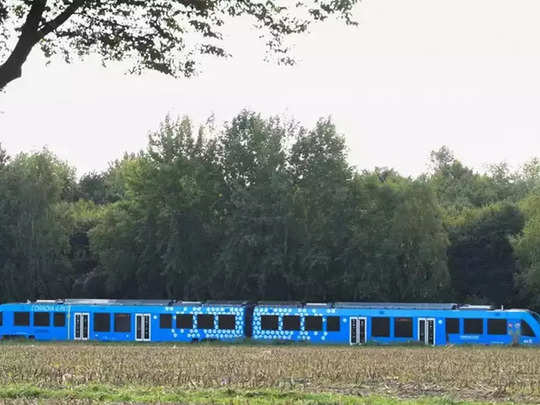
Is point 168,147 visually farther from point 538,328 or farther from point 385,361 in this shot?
point 385,361

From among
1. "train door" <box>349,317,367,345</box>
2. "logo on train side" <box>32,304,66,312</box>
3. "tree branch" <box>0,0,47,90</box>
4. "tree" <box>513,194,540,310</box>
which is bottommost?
A: "train door" <box>349,317,367,345</box>

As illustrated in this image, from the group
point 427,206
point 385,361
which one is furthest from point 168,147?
point 385,361

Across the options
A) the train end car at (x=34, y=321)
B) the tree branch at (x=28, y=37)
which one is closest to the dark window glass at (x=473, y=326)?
the train end car at (x=34, y=321)

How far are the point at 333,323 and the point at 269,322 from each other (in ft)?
11.3

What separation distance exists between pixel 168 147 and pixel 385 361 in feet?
135

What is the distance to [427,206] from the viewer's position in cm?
6756

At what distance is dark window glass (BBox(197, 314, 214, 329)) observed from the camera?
5428 cm

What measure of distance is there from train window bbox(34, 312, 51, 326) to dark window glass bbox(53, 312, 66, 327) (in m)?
0.33

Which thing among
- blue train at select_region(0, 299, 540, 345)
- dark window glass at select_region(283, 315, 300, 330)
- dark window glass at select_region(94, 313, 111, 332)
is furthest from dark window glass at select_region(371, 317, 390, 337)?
dark window glass at select_region(94, 313, 111, 332)

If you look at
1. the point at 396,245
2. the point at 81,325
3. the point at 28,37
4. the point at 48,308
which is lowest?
the point at 81,325

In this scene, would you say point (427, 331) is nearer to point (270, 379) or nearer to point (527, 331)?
point (527, 331)

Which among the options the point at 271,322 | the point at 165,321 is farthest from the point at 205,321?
the point at 271,322

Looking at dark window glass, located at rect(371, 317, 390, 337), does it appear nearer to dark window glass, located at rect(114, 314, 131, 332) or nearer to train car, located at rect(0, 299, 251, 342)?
train car, located at rect(0, 299, 251, 342)

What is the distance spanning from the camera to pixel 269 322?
5397 cm
